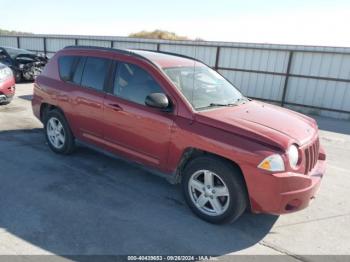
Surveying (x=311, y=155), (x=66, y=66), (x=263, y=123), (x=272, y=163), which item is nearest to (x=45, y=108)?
(x=66, y=66)

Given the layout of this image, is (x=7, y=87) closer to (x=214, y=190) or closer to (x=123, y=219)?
(x=123, y=219)

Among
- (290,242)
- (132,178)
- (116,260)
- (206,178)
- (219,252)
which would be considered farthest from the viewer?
(132,178)

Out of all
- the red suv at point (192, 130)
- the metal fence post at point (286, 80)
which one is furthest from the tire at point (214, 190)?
the metal fence post at point (286, 80)

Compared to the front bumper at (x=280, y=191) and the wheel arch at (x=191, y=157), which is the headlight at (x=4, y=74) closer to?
the wheel arch at (x=191, y=157)

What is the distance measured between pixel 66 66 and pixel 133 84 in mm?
1754

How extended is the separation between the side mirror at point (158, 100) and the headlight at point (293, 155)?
1474mm

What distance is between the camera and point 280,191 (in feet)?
10.5

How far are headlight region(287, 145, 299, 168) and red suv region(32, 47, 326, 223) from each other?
0.4 inches

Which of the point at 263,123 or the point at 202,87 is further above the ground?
the point at 202,87

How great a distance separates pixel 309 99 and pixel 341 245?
931 centimetres

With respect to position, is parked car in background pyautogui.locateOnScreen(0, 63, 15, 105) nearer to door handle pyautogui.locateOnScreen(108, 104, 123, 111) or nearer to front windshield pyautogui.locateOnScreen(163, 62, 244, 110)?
door handle pyautogui.locateOnScreen(108, 104, 123, 111)

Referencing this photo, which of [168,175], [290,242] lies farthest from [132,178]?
[290,242]

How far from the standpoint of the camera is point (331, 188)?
492cm

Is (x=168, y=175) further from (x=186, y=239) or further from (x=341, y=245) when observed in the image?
(x=341, y=245)
